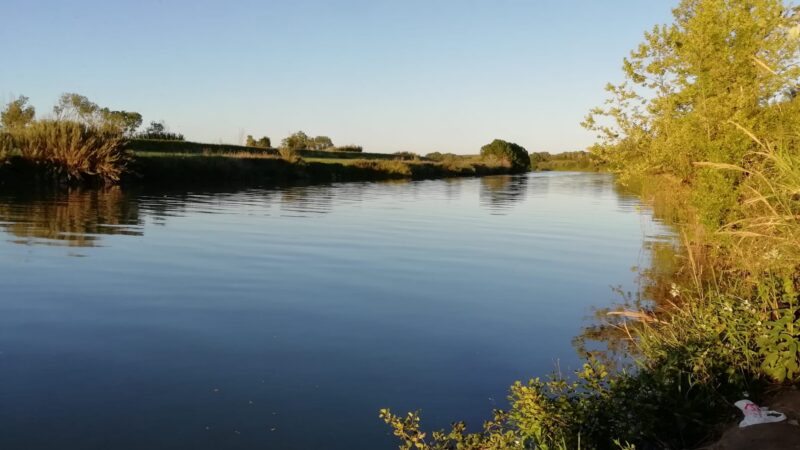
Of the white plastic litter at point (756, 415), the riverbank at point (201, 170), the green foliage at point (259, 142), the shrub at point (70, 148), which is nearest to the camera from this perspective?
the white plastic litter at point (756, 415)

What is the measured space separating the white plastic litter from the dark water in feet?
6.71

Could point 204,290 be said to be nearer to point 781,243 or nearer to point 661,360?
point 661,360

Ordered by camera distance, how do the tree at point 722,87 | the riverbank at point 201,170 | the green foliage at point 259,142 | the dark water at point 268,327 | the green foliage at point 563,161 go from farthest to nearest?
the green foliage at point 563,161 < the green foliage at point 259,142 < the riverbank at point 201,170 < the tree at point 722,87 < the dark water at point 268,327

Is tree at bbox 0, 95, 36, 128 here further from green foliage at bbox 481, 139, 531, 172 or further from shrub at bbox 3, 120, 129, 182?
green foliage at bbox 481, 139, 531, 172

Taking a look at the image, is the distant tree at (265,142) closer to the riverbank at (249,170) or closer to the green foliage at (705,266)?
the riverbank at (249,170)

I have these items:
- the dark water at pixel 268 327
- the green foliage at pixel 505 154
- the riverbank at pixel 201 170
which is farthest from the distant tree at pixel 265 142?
the dark water at pixel 268 327

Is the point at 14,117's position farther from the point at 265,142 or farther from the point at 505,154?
the point at 505,154

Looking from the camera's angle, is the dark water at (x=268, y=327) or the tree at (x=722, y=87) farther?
the tree at (x=722, y=87)

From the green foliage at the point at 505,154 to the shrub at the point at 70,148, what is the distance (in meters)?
83.4

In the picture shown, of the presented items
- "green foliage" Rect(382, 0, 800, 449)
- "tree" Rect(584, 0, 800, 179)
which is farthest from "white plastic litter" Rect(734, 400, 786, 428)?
"tree" Rect(584, 0, 800, 179)

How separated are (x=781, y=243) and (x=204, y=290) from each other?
7.77 metres

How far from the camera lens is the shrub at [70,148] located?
29312 millimetres

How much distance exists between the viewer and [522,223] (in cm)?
2222

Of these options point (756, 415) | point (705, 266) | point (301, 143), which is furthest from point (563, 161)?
point (756, 415)
